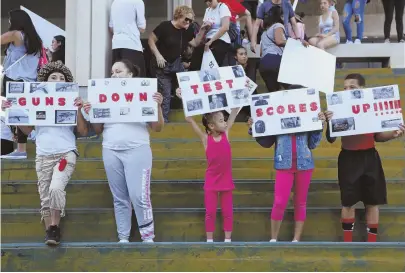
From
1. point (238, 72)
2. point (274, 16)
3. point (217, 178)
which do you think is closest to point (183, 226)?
point (217, 178)

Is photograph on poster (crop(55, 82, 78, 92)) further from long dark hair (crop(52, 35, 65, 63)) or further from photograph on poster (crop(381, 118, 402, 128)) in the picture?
long dark hair (crop(52, 35, 65, 63))

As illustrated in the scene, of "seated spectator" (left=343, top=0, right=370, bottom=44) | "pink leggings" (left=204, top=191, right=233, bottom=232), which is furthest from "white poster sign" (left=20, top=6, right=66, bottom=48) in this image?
"seated spectator" (left=343, top=0, right=370, bottom=44)

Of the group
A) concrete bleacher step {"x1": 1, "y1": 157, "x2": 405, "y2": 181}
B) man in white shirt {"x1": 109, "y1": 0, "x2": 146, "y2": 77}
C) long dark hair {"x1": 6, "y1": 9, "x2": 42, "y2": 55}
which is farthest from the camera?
A: man in white shirt {"x1": 109, "y1": 0, "x2": 146, "y2": 77}

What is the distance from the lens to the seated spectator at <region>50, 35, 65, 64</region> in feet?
25.7

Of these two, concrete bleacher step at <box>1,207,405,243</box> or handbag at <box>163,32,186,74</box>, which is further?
handbag at <box>163,32,186,74</box>

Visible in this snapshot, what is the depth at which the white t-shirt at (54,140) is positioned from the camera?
195 inches

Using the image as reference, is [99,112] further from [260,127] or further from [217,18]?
[217,18]

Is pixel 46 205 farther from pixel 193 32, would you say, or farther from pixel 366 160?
pixel 193 32

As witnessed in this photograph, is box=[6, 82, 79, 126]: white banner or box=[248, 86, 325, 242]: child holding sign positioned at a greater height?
box=[6, 82, 79, 126]: white banner

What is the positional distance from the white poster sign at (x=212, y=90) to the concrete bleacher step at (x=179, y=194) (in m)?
0.92

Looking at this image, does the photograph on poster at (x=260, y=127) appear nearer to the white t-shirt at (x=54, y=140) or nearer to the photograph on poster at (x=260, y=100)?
the photograph on poster at (x=260, y=100)

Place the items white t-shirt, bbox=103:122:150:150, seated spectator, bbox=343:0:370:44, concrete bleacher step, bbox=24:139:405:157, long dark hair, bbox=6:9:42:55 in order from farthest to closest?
seated spectator, bbox=343:0:370:44 → concrete bleacher step, bbox=24:139:405:157 → long dark hair, bbox=6:9:42:55 → white t-shirt, bbox=103:122:150:150

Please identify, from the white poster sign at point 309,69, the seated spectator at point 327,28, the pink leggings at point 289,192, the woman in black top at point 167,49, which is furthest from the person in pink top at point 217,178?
the seated spectator at point 327,28

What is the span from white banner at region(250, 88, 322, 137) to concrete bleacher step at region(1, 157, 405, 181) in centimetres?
95
